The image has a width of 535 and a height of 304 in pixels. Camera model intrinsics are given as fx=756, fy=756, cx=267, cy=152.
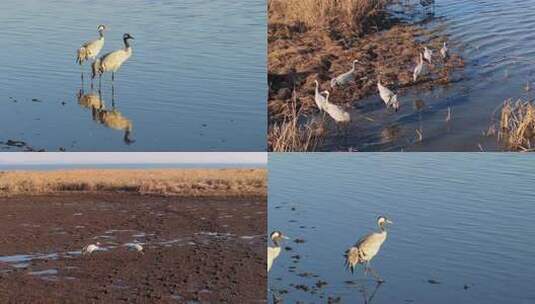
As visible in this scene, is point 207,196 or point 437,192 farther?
point 207,196

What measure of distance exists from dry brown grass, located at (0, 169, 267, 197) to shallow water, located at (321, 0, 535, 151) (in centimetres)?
610

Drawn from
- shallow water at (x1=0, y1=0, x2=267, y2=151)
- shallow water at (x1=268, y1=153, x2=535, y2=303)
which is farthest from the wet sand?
shallow water at (x1=0, y1=0, x2=267, y2=151)

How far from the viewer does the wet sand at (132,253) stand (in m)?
8.41

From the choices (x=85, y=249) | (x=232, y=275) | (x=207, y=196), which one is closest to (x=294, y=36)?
(x=232, y=275)

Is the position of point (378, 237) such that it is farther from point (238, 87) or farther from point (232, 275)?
point (232, 275)

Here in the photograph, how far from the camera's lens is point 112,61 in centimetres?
614

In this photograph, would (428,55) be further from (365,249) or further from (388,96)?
(365,249)

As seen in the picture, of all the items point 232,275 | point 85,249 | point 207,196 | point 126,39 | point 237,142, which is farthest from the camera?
point 207,196

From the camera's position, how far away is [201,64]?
634 centimetres

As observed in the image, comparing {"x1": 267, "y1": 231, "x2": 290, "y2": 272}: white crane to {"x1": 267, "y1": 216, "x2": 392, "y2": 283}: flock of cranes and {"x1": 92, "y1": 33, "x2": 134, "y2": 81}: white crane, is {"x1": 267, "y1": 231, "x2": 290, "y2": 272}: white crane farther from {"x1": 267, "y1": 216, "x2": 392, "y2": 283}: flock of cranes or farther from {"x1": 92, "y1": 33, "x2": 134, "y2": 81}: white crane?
{"x1": 92, "y1": 33, "x2": 134, "y2": 81}: white crane

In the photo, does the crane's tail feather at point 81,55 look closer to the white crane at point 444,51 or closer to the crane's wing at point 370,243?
the crane's wing at point 370,243

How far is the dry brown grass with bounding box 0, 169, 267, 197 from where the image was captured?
12.1 m

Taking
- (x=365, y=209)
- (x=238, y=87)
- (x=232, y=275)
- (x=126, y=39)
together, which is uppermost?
(x=126, y=39)

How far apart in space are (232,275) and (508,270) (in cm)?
373
